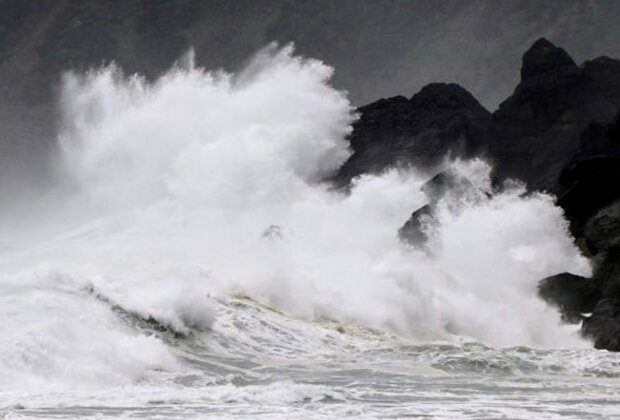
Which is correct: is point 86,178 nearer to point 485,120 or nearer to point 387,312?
point 485,120

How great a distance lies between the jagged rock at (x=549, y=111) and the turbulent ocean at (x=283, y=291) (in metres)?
1.81

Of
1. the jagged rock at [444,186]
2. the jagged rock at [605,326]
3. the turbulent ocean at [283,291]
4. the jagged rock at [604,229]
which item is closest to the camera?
the turbulent ocean at [283,291]

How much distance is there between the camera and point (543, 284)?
22.0 meters

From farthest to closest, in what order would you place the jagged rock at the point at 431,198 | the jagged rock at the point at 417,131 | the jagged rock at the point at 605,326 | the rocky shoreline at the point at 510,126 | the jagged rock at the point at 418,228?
the jagged rock at the point at 417,131 → the rocky shoreline at the point at 510,126 → the jagged rock at the point at 431,198 → the jagged rock at the point at 418,228 → the jagged rock at the point at 605,326

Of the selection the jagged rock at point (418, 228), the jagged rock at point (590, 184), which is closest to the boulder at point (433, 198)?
the jagged rock at point (418, 228)

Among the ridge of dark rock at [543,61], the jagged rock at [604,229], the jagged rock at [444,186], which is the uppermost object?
the ridge of dark rock at [543,61]

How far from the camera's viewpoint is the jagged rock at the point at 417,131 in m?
36.5

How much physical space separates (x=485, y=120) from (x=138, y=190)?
17.1m

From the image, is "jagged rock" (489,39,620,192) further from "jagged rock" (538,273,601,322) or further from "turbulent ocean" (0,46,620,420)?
"jagged rock" (538,273,601,322)

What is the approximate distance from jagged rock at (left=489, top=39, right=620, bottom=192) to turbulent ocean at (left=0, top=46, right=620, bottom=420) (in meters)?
1.81

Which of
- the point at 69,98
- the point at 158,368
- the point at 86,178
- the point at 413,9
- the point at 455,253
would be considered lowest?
the point at 158,368

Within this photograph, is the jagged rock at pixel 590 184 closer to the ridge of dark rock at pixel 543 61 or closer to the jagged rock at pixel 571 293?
the jagged rock at pixel 571 293

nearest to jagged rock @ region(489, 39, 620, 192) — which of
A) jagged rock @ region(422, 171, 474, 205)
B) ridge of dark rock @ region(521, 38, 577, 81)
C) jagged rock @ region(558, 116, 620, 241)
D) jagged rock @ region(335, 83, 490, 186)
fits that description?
ridge of dark rock @ region(521, 38, 577, 81)

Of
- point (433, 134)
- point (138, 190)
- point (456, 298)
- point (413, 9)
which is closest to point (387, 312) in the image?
point (456, 298)
